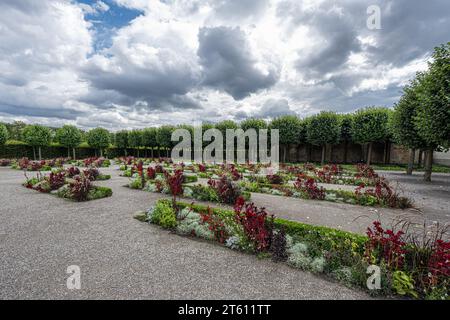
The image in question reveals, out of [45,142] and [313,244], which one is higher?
[45,142]

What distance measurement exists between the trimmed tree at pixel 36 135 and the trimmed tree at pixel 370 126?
37.4m

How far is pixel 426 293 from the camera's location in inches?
108

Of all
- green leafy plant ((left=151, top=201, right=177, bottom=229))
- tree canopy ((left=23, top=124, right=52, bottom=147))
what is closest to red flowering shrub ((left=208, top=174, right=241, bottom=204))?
green leafy plant ((left=151, top=201, right=177, bottom=229))

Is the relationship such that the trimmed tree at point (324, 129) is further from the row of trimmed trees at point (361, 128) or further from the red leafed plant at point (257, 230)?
the red leafed plant at point (257, 230)

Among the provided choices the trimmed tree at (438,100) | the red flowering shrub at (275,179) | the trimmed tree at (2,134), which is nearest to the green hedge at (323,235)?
the red flowering shrub at (275,179)

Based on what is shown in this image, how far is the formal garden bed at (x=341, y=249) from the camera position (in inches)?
114

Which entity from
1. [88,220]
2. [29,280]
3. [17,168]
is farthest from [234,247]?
[17,168]

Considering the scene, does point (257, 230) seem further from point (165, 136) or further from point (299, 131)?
point (165, 136)

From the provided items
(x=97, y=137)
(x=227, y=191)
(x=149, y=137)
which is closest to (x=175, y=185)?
(x=227, y=191)

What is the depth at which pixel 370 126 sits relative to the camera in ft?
73.3

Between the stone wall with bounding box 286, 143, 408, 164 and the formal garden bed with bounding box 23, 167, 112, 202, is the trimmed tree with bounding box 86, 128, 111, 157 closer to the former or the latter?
the formal garden bed with bounding box 23, 167, 112, 202

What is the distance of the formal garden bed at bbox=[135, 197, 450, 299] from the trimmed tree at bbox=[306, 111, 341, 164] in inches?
920
